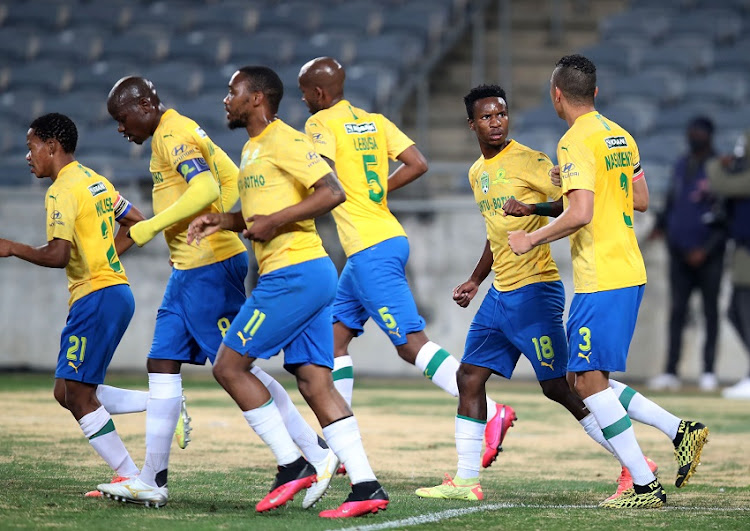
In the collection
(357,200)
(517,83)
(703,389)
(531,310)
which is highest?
(517,83)

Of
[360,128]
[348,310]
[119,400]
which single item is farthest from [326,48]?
[119,400]

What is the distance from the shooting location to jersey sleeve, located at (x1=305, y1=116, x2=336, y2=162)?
675 centimetres

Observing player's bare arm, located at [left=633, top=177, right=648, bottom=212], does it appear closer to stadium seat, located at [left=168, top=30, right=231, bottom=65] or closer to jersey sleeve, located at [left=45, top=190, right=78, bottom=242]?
jersey sleeve, located at [left=45, top=190, right=78, bottom=242]

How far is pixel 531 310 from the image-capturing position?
6.34m

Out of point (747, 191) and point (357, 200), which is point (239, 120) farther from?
point (747, 191)

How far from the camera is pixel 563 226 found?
567 cm

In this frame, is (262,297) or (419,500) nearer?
(262,297)

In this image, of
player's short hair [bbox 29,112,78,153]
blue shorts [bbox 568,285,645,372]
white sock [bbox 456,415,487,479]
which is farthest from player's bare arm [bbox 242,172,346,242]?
white sock [bbox 456,415,487,479]

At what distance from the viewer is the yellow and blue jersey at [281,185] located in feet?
17.9

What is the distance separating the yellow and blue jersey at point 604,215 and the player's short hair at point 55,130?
8.56ft

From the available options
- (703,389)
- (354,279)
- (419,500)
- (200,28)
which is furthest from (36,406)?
(200,28)

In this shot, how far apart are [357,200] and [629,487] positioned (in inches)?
93.3

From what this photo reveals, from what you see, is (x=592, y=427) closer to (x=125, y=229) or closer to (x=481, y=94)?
(x=481, y=94)

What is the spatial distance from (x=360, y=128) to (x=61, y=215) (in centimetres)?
211
